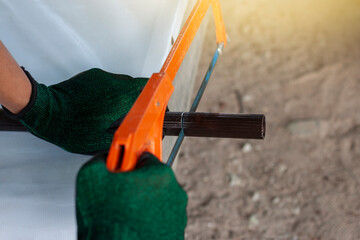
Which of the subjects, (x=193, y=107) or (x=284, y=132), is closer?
(x=193, y=107)

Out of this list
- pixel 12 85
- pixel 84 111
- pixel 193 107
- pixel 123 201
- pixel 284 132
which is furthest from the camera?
pixel 284 132

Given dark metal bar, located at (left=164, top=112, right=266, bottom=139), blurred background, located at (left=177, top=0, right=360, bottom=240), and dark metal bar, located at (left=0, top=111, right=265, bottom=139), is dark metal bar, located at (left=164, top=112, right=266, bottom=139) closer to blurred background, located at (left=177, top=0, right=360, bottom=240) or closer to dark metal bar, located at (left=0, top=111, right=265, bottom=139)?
dark metal bar, located at (left=0, top=111, right=265, bottom=139)

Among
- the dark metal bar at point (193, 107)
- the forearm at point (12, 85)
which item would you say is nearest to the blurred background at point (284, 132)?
the dark metal bar at point (193, 107)

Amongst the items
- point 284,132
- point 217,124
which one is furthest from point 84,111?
point 284,132

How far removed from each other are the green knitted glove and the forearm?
0.24m

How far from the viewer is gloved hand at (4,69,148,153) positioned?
67 cm

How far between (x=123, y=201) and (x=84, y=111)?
1.08 ft

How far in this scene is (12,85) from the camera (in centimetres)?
58

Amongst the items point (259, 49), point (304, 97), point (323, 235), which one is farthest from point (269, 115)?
point (323, 235)

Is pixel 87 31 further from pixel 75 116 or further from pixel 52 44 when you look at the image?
pixel 75 116

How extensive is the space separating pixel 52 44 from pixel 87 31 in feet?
0.29

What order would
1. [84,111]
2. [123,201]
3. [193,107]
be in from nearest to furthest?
[123,201], [84,111], [193,107]

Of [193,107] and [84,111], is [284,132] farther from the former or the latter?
[84,111]

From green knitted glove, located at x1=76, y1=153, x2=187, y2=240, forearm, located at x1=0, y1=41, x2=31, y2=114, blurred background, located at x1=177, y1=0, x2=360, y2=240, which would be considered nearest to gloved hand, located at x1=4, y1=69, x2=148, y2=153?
forearm, located at x1=0, y1=41, x2=31, y2=114
